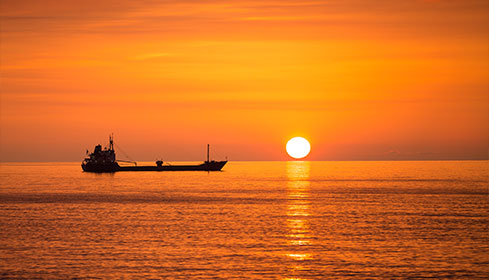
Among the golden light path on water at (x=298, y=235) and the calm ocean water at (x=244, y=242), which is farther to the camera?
the golden light path on water at (x=298, y=235)

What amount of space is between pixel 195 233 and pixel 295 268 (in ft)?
64.5

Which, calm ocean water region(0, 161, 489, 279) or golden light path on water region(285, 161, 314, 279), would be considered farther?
golden light path on water region(285, 161, 314, 279)

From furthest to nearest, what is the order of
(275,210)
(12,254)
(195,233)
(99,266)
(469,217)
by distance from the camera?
(275,210) < (469,217) < (195,233) < (12,254) < (99,266)

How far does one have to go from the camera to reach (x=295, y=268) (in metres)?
42.3

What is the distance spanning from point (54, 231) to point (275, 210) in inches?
1393

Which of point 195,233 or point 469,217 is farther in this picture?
point 469,217

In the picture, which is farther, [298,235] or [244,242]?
[298,235]

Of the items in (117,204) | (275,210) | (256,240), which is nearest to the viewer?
(256,240)

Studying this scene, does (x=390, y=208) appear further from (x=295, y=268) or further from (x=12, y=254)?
(x=12, y=254)

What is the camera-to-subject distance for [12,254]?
47.8 meters

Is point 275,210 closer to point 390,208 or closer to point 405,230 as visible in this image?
point 390,208

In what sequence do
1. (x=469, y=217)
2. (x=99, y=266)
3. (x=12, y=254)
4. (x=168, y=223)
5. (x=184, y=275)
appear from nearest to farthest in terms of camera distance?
(x=184, y=275), (x=99, y=266), (x=12, y=254), (x=168, y=223), (x=469, y=217)

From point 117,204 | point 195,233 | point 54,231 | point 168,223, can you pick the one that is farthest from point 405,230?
point 117,204

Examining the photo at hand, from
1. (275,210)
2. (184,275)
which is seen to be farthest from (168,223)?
(184,275)
